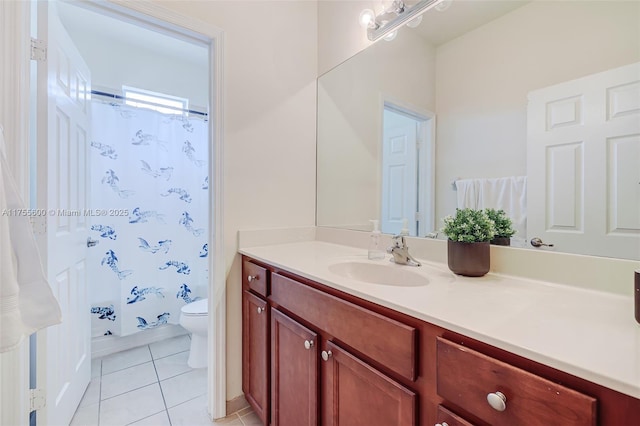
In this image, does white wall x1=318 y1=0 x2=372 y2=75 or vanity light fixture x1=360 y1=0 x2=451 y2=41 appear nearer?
vanity light fixture x1=360 y1=0 x2=451 y2=41

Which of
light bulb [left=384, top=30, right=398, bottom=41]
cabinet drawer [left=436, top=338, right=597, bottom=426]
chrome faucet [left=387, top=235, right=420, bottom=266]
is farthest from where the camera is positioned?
light bulb [left=384, top=30, right=398, bottom=41]

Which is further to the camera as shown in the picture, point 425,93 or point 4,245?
point 425,93

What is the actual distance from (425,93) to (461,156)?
0.34m

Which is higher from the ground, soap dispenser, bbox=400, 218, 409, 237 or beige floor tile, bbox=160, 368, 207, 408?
soap dispenser, bbox=400, 218, 409, 237

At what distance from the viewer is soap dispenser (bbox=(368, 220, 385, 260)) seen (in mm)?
1291

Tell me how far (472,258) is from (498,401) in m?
0.49

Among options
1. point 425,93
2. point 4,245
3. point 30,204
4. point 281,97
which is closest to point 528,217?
point 425,93

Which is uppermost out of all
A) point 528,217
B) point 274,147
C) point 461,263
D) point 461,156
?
point 274,147

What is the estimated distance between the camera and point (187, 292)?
7.84ft

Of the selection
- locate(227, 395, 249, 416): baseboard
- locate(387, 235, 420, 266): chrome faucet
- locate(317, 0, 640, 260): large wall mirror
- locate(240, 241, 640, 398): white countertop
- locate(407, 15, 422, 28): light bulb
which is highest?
locate(407, 15, 422, 28): light bulb

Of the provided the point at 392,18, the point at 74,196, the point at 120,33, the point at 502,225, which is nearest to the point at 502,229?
the point at 502,225

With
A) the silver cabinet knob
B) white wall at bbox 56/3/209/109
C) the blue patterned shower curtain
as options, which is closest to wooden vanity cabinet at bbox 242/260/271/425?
the silver cabinet knob

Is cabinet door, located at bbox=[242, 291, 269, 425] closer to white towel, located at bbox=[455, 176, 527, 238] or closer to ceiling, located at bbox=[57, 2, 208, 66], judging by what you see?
white towel, located at bbox=[455, 176, 527, 238]

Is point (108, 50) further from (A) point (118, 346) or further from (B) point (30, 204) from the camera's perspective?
(A) point (118, 346)
